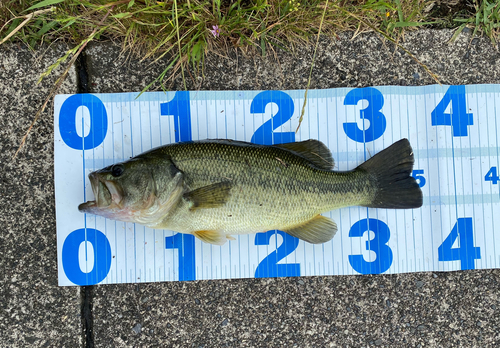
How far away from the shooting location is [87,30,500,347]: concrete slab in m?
2.51

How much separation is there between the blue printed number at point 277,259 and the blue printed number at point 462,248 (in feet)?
3.69

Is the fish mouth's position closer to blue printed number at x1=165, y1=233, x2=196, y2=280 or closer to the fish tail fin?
blue printed number at x1=165, y1=233, x2=196, y2=280

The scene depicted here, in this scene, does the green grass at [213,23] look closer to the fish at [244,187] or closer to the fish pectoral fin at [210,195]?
the fish at [244,187]

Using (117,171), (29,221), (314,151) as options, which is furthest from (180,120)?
(29,221)

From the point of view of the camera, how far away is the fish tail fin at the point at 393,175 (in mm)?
2359

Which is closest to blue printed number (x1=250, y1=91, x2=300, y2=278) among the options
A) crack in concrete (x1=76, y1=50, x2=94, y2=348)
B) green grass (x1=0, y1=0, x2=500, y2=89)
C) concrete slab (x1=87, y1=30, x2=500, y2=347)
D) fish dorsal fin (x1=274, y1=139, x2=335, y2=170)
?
concrete slab (x1=87, y1=30, x2=500, y2=347)

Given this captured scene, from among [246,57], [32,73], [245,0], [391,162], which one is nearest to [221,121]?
[246,57]

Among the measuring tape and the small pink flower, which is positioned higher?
the small pink flower

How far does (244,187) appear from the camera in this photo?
2164 millimetres

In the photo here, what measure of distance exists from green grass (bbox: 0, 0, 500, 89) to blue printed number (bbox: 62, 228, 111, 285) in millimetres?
1312

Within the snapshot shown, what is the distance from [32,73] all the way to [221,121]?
1487mm

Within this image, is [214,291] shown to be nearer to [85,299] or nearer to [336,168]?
[85,299]

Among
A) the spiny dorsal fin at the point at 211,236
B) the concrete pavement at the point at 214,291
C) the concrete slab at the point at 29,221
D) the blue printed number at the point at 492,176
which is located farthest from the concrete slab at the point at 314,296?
the blue printed number at the point at 492,176

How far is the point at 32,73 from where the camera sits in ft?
8.32
